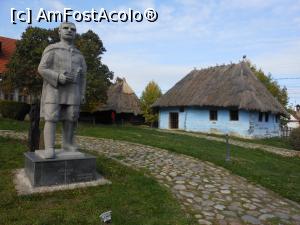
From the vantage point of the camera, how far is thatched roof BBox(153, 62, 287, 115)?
23.2 metres

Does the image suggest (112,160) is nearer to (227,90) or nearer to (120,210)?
(120,210)

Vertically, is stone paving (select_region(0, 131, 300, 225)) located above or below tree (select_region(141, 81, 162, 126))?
below

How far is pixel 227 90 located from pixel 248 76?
2895 mm

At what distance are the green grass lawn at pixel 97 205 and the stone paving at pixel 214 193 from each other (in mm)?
427

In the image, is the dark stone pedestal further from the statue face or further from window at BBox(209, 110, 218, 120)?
window at BBox(209, 110, 218, 120)

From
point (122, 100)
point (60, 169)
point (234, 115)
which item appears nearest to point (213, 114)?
point (234, 115)

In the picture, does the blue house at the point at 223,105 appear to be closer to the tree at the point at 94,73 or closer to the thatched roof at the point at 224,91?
the thatched roof at the point at 224,91

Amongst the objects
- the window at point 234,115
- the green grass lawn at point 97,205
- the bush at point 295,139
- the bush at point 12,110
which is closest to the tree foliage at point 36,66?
the bush at point 12,110

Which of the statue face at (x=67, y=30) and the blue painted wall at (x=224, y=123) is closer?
the statue face at (x=67, y=30)

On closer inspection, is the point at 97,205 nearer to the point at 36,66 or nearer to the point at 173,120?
the point at 36,66

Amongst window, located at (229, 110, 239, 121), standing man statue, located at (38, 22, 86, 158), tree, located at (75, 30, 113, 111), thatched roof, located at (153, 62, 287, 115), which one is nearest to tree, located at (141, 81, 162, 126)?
thatched roof, located at (153, 62, 287, 115)

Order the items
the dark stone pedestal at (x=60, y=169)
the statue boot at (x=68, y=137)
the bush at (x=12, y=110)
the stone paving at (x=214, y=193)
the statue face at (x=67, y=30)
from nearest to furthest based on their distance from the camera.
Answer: the stone paving at (x=214, y=193)
the dark stone pedestal at (x=60, y=169)
the statue face at (x=67, y=30)
the statue boot at (x=68, y=137)
the bush at (x=12, y=110)

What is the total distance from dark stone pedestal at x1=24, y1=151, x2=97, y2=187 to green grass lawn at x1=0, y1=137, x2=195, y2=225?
0.35m

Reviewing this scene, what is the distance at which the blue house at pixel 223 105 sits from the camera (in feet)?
76.7
